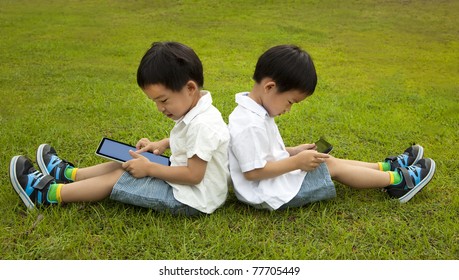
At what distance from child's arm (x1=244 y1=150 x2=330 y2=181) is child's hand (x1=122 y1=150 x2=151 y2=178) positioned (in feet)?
1.57

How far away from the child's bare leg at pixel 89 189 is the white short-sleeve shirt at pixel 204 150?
0.99 ft

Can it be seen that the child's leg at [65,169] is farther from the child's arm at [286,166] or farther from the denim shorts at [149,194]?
the child's arm at [286,166]

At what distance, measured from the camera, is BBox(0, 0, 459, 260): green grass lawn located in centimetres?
218

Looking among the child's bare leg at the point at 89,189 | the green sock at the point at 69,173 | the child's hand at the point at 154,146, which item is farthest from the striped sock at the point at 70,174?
the child's hand at the point at 154,146

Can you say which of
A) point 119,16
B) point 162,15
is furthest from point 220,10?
point 119,16

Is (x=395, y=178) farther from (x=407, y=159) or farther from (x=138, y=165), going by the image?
(x=138, y=165)

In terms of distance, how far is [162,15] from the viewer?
8820mm

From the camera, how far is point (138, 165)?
2287 mm

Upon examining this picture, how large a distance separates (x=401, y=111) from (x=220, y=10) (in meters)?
5.74

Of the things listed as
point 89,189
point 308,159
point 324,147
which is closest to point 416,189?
point 324,147

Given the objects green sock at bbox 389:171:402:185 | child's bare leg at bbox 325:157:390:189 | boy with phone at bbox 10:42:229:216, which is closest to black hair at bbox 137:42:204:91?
boy with phone at bbox 10:42:229:216

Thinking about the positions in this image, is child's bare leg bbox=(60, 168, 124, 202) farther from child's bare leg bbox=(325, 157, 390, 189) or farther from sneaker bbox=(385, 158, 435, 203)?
sneaker bbox=(385, 158, 435, 203)

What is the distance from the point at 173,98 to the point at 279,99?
501 mm

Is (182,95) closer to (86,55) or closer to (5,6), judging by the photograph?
(86,55)
